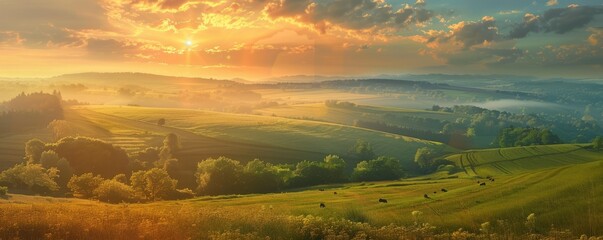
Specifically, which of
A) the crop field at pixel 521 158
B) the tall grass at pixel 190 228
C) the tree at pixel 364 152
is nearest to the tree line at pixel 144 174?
the tree at pixel 364 152

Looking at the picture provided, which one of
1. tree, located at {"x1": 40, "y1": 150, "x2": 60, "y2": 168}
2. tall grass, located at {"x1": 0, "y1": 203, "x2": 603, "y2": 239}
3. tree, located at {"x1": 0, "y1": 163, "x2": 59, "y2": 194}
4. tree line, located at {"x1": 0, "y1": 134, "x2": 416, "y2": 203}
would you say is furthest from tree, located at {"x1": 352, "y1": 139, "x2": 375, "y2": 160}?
tall grass, located at {"x1": 0, "y1": 203, "x2": 603, "y2": 239}

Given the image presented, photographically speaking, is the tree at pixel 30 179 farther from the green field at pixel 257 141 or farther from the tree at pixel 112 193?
the green field at pixel 257 141

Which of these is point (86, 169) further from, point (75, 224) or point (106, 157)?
point (75, 224)

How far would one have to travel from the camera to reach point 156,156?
478ft

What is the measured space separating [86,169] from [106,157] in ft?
21.0

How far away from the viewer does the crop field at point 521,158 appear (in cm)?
14112

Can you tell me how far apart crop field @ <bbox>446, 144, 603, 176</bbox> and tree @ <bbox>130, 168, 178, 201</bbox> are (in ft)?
297

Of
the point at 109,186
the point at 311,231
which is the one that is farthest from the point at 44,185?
the point at 311,231

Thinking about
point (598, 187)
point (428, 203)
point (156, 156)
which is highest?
point (598, 187)

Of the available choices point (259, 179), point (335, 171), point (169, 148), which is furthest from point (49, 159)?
point (335, 171)

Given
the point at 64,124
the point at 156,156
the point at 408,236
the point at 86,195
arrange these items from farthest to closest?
the point at 64,124 < the point at 156,156 < the point at 86,195 < the point at 408,236

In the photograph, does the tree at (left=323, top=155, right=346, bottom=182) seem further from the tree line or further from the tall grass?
the tall grass

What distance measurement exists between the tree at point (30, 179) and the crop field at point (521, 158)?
362 feet

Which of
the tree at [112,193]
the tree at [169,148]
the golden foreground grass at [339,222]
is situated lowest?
the tree at [169,148]
